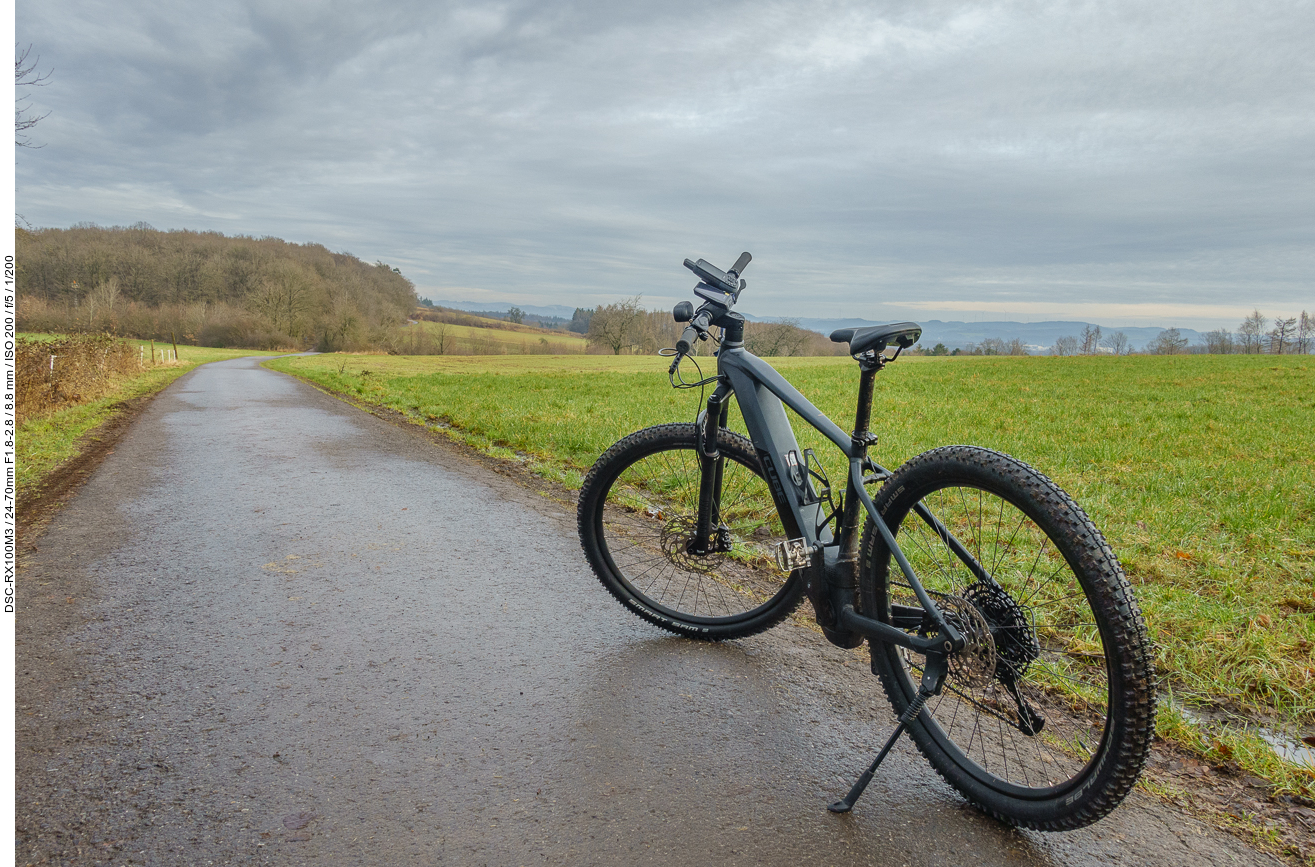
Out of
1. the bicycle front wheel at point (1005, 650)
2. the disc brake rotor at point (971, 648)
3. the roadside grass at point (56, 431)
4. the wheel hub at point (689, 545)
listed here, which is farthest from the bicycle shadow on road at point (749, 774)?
the roadside grass at point (56, 431)

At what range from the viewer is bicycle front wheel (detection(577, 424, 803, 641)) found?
3426 millimetres

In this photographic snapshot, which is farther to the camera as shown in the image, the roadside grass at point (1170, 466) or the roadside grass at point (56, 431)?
the roadside grass at point (56, 431)

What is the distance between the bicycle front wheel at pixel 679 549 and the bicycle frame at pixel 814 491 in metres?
0.09

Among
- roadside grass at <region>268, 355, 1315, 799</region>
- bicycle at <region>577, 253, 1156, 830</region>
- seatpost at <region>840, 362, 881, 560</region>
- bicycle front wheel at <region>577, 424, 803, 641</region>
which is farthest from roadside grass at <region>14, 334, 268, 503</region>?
seatpost at <region>840, 362, 881, 560</region>

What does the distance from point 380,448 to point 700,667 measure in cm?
706

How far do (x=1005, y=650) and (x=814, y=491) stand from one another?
98cm

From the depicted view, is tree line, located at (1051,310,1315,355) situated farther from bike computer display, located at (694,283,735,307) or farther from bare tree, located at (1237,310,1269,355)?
bike computer display, located at (694,283,735,307)

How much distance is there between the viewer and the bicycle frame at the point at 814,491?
2.50 metres

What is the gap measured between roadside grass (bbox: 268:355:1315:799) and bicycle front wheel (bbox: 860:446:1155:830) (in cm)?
66

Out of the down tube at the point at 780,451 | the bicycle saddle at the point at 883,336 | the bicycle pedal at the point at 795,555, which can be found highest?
the bicycle saddle at the point at 883,336

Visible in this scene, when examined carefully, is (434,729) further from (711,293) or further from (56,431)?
(56,431)

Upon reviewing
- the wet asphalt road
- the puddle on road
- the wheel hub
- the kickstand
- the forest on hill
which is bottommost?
the wet asphalt road

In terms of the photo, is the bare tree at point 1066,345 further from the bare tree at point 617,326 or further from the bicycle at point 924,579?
the bicycle at point 924,579

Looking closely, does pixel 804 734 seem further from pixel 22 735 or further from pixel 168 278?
pixel 168 278
